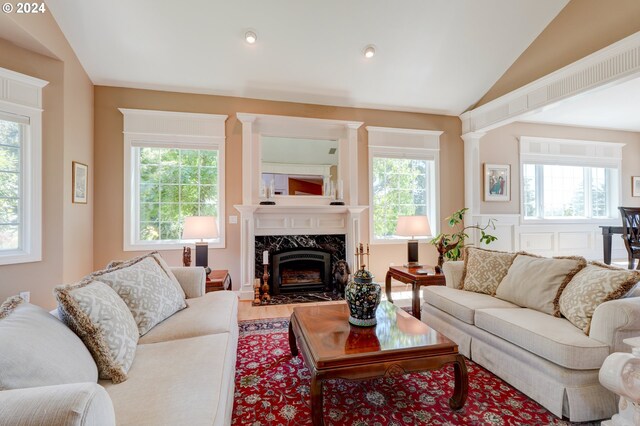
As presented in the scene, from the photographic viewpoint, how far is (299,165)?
4387mm

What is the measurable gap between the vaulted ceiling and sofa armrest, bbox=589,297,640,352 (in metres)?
3.23

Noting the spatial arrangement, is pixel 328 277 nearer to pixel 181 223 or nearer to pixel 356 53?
pixel 181 223

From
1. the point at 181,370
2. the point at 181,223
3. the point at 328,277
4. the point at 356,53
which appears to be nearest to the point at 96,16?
the point at 181,223

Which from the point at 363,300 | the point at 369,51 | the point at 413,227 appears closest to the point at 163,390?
the point at 363,300

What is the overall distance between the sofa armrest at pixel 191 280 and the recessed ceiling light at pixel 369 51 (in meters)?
3.16

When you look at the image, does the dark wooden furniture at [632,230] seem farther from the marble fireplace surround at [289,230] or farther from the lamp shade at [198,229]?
the lamp shade at [198,229]

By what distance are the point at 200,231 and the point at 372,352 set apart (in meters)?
2.41

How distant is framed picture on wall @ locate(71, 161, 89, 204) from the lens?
3.37 metres

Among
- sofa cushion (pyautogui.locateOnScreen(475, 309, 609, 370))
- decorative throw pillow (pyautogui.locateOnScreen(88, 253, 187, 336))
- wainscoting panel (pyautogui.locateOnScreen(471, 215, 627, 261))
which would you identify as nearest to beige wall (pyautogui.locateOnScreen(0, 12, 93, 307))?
decorative throw pillow (pyautogui.locateOnScreen(88, 253, 187, 336))

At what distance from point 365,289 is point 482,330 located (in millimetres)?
997

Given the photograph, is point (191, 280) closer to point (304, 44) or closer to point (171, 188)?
point (171, 188)

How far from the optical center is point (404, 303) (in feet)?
12.7

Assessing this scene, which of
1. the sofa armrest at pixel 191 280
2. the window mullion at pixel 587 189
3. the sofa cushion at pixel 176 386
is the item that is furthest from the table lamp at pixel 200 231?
the window mullion at pixel 587 189

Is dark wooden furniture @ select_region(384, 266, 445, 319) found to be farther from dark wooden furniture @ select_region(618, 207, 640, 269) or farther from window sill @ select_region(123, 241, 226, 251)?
dark wooden furniture @ select_region(618, 207, 640, 269)
